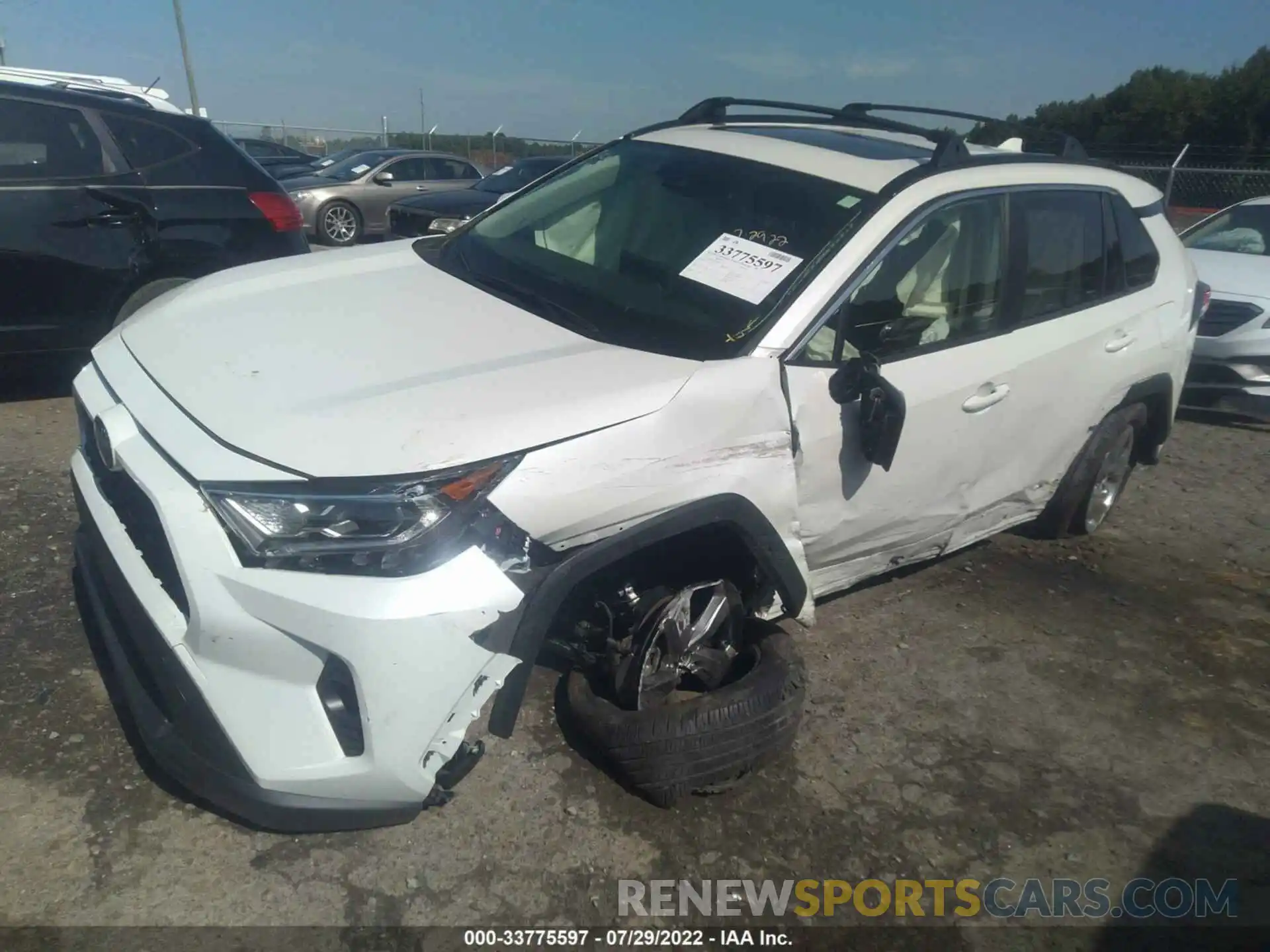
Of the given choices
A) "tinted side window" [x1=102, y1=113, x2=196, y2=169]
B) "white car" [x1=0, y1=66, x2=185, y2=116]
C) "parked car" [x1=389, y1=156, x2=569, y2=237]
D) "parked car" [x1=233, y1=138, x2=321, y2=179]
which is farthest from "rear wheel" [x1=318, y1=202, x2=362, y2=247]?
"tinted side window" [x1=102, y1=113, x2=196, y2=169]

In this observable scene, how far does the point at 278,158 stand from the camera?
20.7 meters

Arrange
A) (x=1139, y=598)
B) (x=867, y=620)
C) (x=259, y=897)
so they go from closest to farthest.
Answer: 1. (x=259, y=897)
2. (x=867, y=620)
3. (x=1139, y=598)

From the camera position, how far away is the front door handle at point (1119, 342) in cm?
407

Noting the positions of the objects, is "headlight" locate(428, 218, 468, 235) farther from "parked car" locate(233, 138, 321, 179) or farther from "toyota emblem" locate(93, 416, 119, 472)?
"parked car" locate(233, 138, 321, 179)

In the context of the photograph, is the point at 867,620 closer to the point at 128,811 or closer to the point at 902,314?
the point at 902,314

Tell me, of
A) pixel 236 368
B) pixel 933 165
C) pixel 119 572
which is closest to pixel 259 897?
pixel 119 572

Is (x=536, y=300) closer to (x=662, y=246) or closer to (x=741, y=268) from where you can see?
(x=662, y=246)

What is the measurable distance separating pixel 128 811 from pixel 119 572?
67cm

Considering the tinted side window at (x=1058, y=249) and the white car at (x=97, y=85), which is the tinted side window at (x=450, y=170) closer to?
the white car at (x=97, y=85)

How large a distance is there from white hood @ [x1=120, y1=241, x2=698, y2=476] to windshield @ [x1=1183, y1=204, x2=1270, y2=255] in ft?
22.9

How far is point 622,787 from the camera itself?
2.89m

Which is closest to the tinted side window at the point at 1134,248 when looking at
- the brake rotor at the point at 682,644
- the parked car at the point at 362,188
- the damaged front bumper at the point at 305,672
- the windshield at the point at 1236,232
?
the brake rotor at the point at 682,644

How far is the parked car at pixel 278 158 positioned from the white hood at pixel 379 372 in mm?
12285

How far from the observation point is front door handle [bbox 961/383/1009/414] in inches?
134
